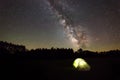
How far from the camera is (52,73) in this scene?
22.2 m

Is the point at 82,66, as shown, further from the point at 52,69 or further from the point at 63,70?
the point at 52,69

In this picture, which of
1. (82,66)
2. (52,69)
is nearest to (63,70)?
(52,69)

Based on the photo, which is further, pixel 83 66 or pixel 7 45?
pixel 7 45

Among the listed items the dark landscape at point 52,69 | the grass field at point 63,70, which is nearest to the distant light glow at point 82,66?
the dark landscape at point 52,69

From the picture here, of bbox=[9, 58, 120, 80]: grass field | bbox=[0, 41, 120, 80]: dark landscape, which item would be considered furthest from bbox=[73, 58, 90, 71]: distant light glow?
bbox=[9, 58, 120, 80]: grass field

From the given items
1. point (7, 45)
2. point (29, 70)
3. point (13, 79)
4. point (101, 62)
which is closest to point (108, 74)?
point (101, 62)

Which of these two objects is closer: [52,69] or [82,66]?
[52,69]

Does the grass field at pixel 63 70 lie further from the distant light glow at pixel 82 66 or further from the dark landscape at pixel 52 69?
the distant light glow at pixel 82 66

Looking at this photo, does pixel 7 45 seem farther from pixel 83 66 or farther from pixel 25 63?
pixel 83 66

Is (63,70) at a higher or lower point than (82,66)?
lower

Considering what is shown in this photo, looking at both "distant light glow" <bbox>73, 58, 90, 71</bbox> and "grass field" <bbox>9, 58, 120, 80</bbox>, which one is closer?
"grass field" <bbox>9, 58, 120, 80</bbox>

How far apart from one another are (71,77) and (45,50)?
45.5ft

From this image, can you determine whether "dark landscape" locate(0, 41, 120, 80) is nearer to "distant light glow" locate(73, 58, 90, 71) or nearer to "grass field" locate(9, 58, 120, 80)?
"grass field" locate(9, 58, 120, 80)

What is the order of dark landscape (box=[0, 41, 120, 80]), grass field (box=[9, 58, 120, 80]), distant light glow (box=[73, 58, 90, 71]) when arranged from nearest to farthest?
dark landscape (box=[0, 41, 120, 80])
grass field (box=[9, 58, 120, 80])
distant light glow (box=[73, 58, 90, 71])
